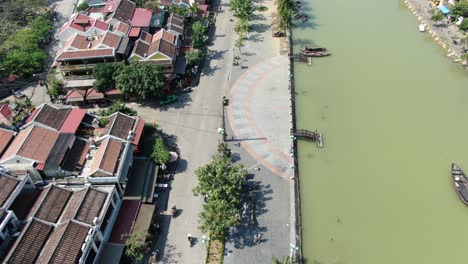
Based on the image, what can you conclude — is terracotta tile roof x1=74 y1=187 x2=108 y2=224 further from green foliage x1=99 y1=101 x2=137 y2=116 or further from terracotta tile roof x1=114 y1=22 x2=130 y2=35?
terracotta tile roof x1=114 y1=22 x2=130 y2=35

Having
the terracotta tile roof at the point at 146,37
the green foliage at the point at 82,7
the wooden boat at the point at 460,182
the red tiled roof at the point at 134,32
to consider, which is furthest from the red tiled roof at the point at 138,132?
the green foliage at the point at 82,7

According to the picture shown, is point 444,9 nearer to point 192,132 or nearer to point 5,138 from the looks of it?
point 192,132

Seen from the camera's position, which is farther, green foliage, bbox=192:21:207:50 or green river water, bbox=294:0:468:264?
green foliage, bbox=192:21:207:50

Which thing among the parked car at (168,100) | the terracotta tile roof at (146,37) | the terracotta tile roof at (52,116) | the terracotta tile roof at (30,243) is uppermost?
the terracotta tile roof at (146,37)

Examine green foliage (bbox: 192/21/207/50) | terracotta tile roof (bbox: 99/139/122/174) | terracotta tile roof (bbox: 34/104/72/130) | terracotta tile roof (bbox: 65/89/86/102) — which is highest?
green foliage (bbox: 192/21/207/50)

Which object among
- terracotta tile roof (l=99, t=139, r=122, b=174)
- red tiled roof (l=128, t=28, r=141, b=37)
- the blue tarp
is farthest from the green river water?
red tiled roof (l=128, t=28, r=141, b=37)

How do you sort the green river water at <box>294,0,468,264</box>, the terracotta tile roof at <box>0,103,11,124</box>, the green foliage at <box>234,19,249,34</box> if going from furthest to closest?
the green foliage at <box>234,19,249,34</box>
the terracotta tile roof at <box>0,103,11,124</box>
the green river water at <box>294,0,468,264</box>

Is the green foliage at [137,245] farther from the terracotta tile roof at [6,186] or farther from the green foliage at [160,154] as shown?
the terracotta tile roof at [6,186]
